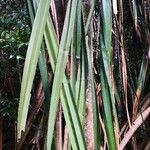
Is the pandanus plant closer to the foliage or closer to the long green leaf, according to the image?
the long green leaf

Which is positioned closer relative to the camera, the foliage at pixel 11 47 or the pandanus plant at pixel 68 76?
the pandanus plant at pixel 68 76

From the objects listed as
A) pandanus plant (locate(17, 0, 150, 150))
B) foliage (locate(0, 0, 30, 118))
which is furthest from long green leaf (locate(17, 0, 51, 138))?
foliage (locate(0, 0, 30, 118))

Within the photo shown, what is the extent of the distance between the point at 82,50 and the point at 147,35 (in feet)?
1.70

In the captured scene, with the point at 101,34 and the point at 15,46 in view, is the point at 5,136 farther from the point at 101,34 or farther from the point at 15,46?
the point at 101,34

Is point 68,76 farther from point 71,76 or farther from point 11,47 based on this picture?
point 11,47

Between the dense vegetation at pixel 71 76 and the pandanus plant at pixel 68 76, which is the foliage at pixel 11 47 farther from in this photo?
the pandanus plant at pixel 68 76

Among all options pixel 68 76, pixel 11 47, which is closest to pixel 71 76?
pixel 68 76

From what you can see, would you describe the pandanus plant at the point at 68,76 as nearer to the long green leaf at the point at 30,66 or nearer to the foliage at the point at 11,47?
the long green leaf at the point at 30,66

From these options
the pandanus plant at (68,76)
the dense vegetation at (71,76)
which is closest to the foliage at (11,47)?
the dense vegetation at (71,76)

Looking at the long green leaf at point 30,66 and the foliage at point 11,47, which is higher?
the foliage at point 11,47

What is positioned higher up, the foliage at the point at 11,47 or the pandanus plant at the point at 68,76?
the foliage at the point at 11,47

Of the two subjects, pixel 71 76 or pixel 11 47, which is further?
pixel 11 47

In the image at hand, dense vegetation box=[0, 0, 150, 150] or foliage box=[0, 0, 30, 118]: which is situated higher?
foliage box=[0, 0, 30, 118]

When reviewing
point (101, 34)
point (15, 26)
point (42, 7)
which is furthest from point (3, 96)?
point (42, 7)
